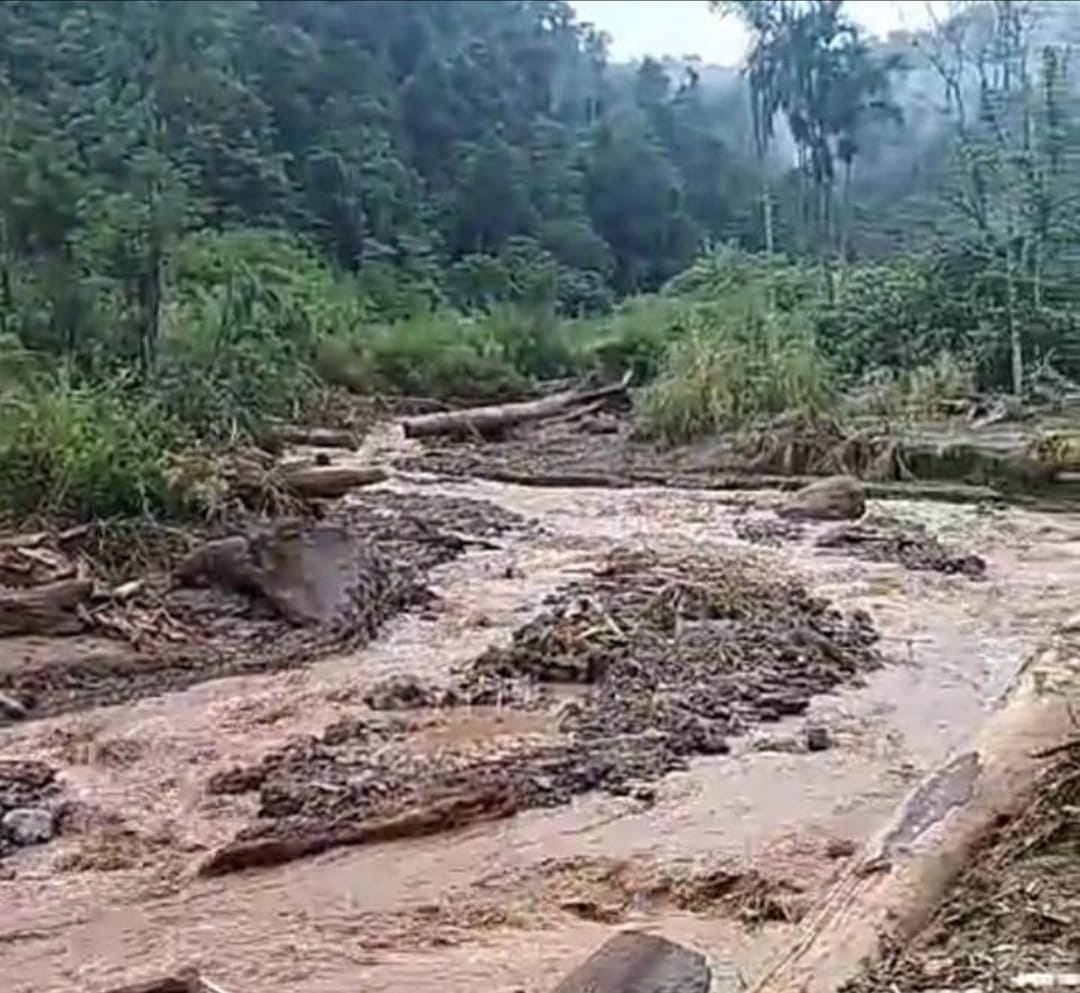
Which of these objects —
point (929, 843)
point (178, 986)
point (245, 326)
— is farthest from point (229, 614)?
point (245, 326)

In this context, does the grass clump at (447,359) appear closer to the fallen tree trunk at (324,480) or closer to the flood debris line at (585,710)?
the fallen tree trunk at (324,480)

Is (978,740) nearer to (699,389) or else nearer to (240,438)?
(240,438)

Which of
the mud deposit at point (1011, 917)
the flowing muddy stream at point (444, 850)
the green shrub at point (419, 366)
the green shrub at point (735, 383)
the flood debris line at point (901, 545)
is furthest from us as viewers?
the green shrub at point (419, 366)

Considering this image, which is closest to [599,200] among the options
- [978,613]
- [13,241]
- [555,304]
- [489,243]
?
[489,243]

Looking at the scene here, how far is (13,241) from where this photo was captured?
17.2m

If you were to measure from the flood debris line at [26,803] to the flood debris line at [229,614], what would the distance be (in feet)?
2.47

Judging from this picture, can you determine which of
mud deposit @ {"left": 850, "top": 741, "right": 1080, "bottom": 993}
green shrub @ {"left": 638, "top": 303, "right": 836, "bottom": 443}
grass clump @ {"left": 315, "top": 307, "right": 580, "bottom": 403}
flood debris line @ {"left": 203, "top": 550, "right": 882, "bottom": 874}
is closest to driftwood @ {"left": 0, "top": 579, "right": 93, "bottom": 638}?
flood debris line @ {"left": 203, "top": 550, "right": 882, "bottom": 874}

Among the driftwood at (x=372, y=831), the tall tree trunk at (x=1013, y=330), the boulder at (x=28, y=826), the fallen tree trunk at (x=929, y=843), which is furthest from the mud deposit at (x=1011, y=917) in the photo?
the tall tree trunk at (x=1013, y=330)

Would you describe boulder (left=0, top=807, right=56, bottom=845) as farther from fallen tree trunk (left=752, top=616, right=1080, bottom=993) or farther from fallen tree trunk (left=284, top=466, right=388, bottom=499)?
fallen tree trunk (left=284, top=466, right=388, bottom=499)

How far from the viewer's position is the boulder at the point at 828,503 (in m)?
11.6

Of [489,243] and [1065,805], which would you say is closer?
[1065,805]

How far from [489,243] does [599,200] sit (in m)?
2.36

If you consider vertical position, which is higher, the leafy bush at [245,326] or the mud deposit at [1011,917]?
the leafy bush at [245,326]

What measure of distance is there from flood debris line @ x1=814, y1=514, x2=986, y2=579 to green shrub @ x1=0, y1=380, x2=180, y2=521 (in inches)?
142
